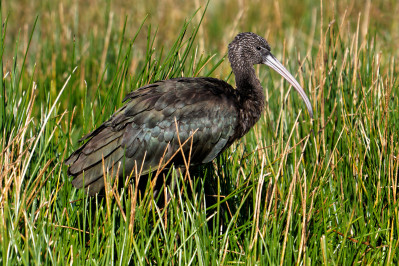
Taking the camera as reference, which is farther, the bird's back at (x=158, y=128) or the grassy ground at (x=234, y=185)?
the bird's back at (x=158, y=128)

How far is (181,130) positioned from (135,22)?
4270 mm

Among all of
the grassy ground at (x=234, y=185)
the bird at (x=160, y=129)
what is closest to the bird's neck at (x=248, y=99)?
the bird at (x=160, y=129)

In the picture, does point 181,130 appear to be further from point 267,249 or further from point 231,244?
point 267,249

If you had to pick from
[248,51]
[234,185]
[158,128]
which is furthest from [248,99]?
[158,128]

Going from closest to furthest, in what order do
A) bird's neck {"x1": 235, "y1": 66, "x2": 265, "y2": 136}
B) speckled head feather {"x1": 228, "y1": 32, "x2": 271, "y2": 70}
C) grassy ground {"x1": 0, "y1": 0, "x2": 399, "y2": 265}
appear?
1. grassy ground {"x1": 0, "y1": 0, "x2": 399, "y2": 265}
2. bird's neck {"x1": 235, "y1": 66, "x2": 265, "y2": 136}
3. speckled head feather {"x1": 228, "y1": 32, "x2": 271, "y2": 70}

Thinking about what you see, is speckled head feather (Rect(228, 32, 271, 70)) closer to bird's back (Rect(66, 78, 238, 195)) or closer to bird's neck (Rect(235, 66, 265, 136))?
bird's neck (Rect(235, 66, 265, 136))

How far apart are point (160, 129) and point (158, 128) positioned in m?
0.01

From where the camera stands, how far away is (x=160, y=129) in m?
3.99

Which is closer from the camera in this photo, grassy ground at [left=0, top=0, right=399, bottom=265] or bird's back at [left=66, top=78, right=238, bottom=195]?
grassy ground at [left=0, top=0, right=399, bottom=265]

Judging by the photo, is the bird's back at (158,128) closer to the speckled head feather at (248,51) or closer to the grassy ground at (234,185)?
the grassy ground at (234,185)

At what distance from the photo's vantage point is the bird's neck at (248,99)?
13.9ft

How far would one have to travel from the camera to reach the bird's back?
3.90 m

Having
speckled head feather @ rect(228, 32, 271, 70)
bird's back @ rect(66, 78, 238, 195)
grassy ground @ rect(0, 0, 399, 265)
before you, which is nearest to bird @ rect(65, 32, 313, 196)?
bird's back @ rect(66, 78, 238, 195)

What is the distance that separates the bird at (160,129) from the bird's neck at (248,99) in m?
0.05
